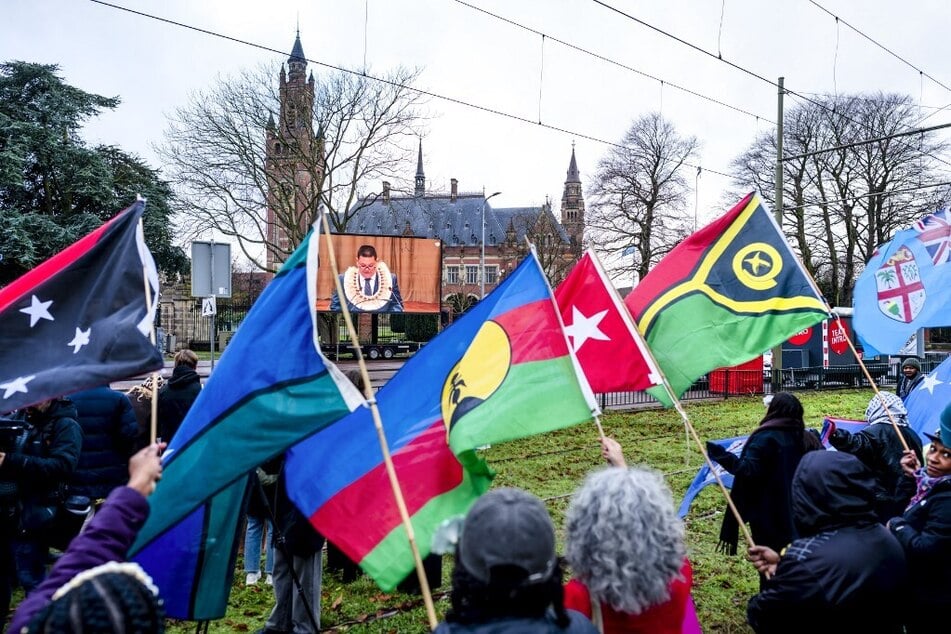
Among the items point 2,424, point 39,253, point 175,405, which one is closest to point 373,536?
point 2,424

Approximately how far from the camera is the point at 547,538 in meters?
1.75

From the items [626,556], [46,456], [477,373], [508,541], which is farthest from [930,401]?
[46,456]

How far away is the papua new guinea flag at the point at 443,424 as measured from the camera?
10.3 feet

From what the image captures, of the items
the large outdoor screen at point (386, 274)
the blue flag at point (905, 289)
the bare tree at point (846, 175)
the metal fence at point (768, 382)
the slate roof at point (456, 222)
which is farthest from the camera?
the slate roof at point (456, 222)

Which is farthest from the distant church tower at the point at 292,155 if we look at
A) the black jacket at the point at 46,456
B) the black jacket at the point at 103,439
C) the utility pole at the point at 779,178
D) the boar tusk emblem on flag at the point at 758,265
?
the boar tusk emblem on flag at the point at 758,265

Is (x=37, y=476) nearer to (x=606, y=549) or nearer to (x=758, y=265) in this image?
(x=606, y=549)

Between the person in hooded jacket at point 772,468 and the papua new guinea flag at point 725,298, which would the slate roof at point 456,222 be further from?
the person in hooded jacket at point 772,468

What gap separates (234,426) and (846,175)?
137 ft

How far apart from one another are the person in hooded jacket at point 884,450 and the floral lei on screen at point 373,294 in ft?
73.6

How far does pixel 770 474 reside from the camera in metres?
4.36

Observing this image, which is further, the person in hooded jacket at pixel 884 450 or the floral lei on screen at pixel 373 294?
the floral lei on screen at pixel 373 294

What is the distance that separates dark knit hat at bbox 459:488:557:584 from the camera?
1707 mm

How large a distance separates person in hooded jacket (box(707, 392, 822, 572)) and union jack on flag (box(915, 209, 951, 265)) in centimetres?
226

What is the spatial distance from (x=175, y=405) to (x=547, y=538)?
Result: 205 inches
